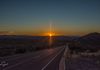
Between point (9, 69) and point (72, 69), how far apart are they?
551 centimetres

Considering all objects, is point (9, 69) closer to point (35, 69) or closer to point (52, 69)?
point (35, 69)

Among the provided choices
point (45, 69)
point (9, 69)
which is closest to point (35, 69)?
point (45, 69)

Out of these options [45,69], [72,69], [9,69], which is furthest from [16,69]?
[72,69]

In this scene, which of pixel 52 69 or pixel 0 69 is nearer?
pixel 0 69

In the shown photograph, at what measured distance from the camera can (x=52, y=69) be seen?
18.2 meters

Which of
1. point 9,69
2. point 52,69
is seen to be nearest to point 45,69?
point 52,69

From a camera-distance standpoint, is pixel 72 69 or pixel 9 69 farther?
pixel 72 69

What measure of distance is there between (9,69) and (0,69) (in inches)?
28.5

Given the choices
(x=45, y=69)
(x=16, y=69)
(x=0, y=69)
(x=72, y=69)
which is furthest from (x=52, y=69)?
(x=0, y=69)

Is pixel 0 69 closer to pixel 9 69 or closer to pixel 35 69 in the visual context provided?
pixel 9 69

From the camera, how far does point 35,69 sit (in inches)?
698

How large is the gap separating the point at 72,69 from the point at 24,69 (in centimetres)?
428

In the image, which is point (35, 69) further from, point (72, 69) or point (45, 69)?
point (72, 69)

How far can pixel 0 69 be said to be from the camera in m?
17.1
